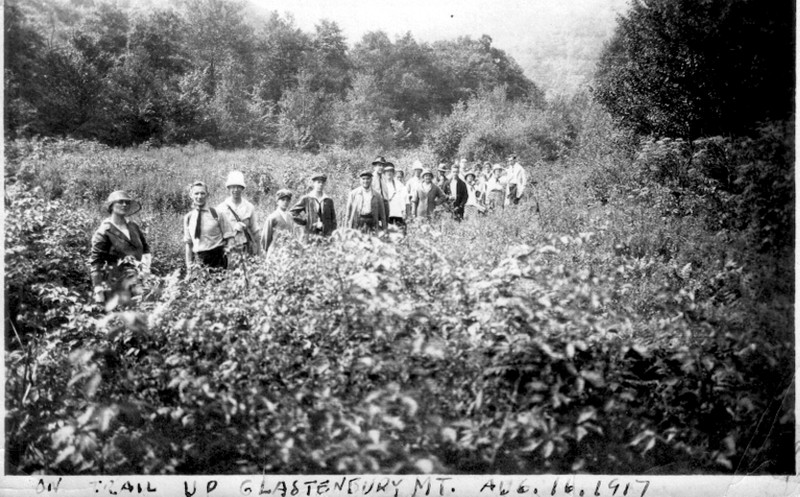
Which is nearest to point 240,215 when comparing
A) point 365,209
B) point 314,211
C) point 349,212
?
point 314,211

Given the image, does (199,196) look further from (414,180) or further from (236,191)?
(414,180)

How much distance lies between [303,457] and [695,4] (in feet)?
13.3

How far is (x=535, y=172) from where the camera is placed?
18.6 ft

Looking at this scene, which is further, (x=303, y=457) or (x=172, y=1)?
(x=172, y=1)

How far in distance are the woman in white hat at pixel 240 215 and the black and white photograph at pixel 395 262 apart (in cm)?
4

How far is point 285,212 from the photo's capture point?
5.41 meters

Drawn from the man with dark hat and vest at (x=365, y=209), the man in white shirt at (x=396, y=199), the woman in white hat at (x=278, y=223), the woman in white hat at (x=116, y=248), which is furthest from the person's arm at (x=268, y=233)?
the man in white shirt at (x=396, y=199)

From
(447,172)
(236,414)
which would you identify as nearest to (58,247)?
(236,414)

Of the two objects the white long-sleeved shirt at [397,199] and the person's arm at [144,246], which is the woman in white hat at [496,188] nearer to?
the white long-sleeved shirt at [397,199]

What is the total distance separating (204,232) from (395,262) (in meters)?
2.49

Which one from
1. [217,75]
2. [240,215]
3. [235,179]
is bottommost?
[240,215]

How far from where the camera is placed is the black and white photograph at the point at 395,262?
9.07ft

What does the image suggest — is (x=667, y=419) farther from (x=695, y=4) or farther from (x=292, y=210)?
(x=292, y=210)

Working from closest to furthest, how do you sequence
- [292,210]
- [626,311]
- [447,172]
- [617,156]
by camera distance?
[626,311] → [617,156] → [292,210] → [447,172]
